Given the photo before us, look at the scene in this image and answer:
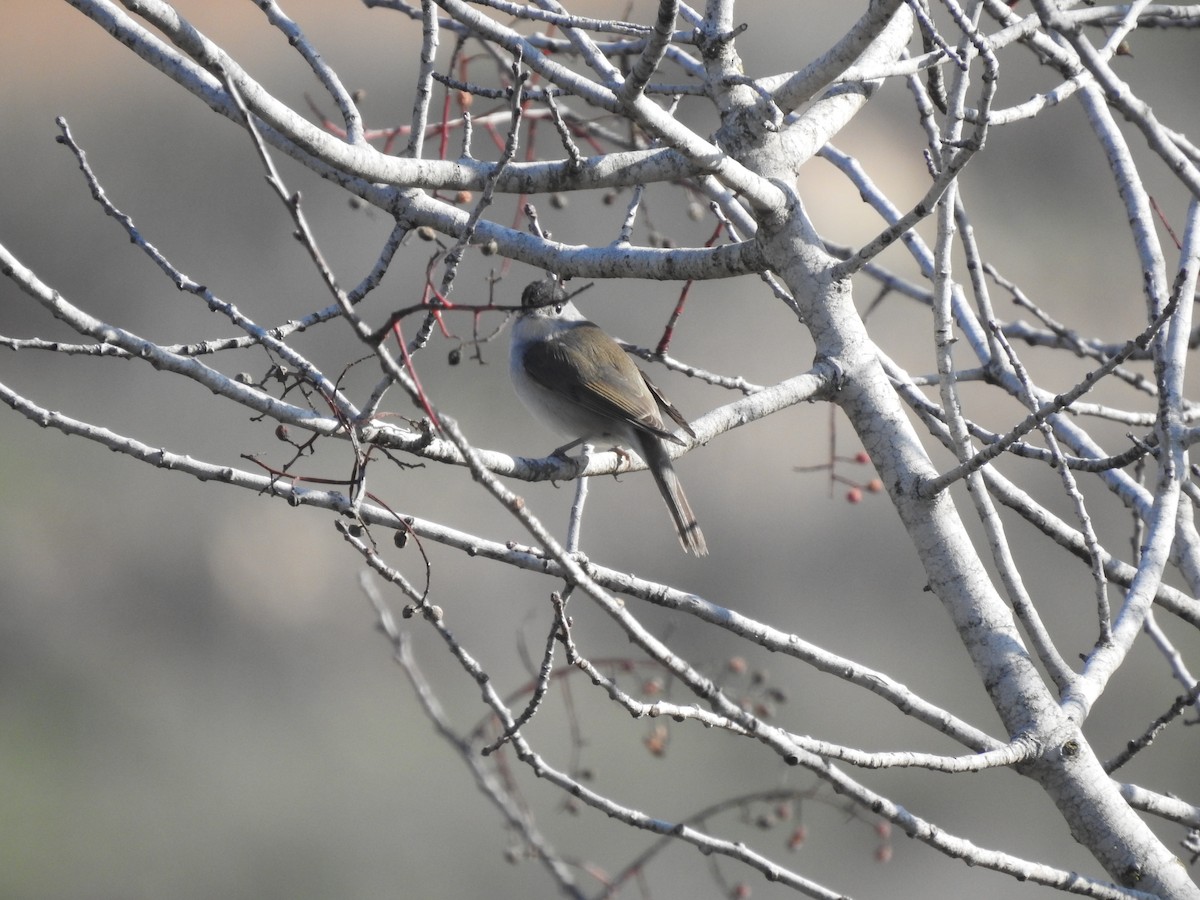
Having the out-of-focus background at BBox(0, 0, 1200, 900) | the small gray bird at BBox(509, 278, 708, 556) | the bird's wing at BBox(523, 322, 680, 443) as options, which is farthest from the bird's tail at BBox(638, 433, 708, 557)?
the out-of-focus background at BBox(0, 0, 1200, 900)

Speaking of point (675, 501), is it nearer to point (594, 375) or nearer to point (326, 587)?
point (594, 375)

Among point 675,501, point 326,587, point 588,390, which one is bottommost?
point 675,501

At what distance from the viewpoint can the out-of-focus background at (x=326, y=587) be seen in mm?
8422

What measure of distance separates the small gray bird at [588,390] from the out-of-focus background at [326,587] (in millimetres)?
3588

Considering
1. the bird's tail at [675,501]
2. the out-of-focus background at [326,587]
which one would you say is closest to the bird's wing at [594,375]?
the bird's tail at [675,501]

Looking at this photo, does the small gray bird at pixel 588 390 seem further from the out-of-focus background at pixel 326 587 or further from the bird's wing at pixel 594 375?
the out-of-focus background at pixel 326 587

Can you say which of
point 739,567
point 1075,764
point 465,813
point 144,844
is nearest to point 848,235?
point 739,567

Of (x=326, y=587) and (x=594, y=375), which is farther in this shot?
(x=326, y=587)

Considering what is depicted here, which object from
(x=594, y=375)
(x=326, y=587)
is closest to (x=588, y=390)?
(x=594, y=375)

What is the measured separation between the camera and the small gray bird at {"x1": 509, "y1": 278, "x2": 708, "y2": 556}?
420 centimetres

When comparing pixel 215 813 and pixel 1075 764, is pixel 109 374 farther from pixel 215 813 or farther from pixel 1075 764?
pixel 1075 764

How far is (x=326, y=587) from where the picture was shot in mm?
9414

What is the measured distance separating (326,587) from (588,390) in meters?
5.49

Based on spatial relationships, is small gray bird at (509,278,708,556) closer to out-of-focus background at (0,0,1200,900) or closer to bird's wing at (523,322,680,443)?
bird's wing at (523,322,680,443)
